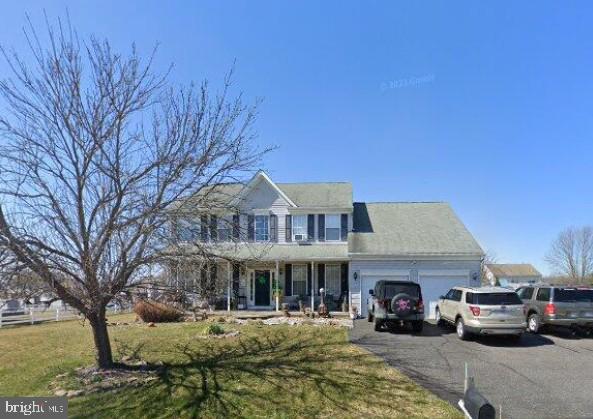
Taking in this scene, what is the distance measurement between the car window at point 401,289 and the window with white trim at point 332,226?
28.2 ft

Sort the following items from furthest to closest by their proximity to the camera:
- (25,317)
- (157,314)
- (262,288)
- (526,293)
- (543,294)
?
(25,317) → (262,288) → (157,314) → (526,293) → (543,294)

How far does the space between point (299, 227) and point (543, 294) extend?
12399mm

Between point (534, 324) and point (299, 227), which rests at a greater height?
point (299, 227)

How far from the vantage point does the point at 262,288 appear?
2575 centimetres

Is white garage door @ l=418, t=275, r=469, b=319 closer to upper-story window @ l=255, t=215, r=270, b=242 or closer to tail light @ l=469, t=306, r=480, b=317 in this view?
tail light @ l=469, t=306, r=480, b=317

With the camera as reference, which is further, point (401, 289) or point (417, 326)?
point (401, 289)

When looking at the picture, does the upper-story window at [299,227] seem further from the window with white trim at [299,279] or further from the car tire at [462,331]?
the car tire at [462,331]

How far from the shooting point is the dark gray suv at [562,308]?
625 inches

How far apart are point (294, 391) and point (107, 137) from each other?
667 centimetres

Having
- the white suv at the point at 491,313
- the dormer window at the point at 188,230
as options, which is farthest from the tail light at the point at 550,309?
the dormer window at the point at 188,230

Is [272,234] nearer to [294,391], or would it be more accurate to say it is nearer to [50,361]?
[50,361]
